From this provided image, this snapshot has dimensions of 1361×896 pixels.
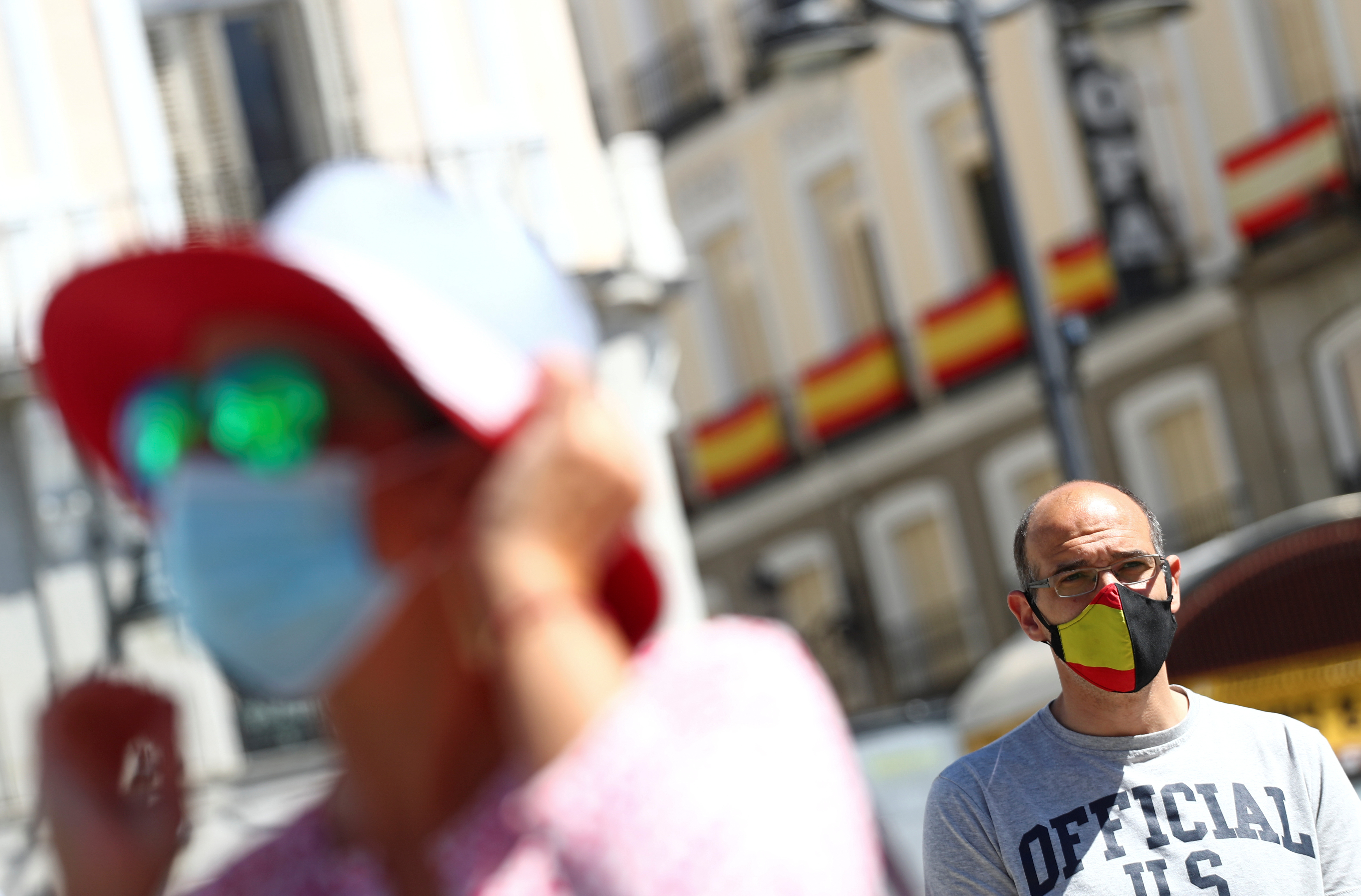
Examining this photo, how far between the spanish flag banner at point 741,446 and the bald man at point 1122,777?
2345 cm

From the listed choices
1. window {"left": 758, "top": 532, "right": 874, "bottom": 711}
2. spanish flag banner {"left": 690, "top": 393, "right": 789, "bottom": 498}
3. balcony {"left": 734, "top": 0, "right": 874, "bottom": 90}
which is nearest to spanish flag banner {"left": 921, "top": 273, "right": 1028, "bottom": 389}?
spanish flag banner {"left": 690, "top": 393, "right": 789, "bottom": 498}

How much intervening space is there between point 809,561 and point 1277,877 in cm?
2432

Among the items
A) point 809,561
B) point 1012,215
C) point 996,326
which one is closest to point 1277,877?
point 1012,215

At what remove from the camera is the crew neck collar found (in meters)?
2.93

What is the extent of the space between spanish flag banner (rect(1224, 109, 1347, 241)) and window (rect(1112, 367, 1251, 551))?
188cm

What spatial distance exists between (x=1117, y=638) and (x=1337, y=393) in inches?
737

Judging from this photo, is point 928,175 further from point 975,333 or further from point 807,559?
point 807,559

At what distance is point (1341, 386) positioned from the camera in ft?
68.5

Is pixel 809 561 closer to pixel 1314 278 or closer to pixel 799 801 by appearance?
pixel 1314 278

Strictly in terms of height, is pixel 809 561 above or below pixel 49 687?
below

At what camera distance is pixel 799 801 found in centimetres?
142

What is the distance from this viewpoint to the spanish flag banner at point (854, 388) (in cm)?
2503

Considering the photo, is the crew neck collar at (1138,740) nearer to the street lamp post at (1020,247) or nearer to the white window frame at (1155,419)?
the street lamp post at (1020,247)

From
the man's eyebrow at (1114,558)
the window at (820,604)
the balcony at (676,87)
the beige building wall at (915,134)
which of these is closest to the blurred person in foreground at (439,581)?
the man's eyebrow at (1114,558)
